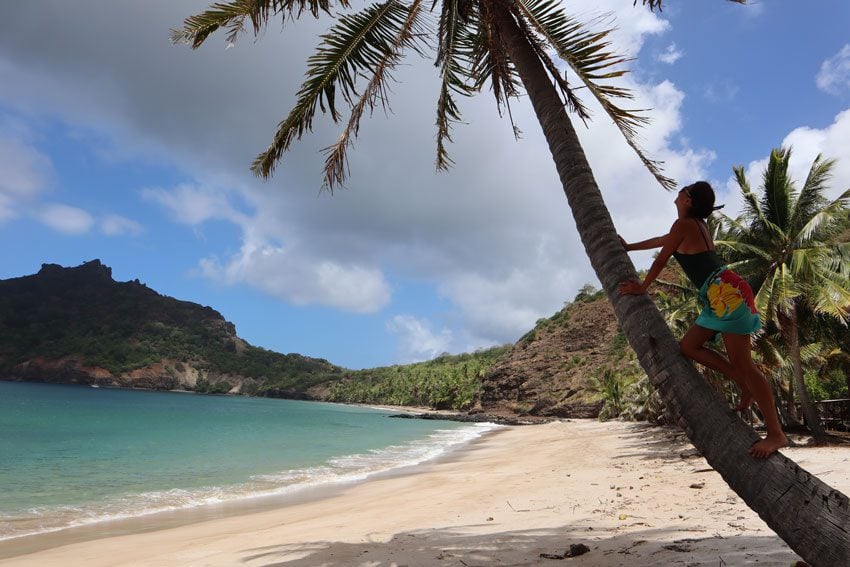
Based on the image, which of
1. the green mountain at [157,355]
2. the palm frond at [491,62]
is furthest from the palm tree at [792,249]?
the green mountain at [157,355]

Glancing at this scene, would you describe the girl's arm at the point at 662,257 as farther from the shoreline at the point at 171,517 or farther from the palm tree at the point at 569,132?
the shoreline at the point at 171,517

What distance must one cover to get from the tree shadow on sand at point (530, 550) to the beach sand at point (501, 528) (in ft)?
0.05

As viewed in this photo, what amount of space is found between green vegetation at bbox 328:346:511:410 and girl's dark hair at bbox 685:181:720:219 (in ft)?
284

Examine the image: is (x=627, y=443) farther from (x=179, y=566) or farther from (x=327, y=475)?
(x=179, y=566)

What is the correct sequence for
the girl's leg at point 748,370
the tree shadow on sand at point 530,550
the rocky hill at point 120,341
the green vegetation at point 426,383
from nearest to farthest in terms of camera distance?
the girl's leg at point 748,370 → the tree shadow on sand at point 530,550 → the green vegetation at point 426,383 → the rocky hill at point 120,341

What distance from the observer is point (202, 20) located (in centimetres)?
609

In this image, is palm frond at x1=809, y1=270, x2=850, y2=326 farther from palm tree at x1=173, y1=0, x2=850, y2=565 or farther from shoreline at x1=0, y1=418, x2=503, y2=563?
shoreline at x1=0, y1=418, x2=503, y2=563

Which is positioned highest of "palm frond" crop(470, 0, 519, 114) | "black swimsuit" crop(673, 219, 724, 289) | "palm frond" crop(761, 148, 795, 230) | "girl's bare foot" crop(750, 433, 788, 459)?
"palm frond" crop(761, 148, 795, 230)

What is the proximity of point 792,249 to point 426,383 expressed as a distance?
330 ft

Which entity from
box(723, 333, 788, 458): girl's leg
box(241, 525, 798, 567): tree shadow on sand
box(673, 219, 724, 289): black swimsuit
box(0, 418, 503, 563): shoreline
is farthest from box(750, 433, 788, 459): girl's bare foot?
box(0, 418, 503, 563): shoreline

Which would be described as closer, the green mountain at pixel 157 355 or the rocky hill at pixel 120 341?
the green mountain at pixel 157 355

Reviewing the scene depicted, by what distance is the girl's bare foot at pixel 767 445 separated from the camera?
2.87 meters

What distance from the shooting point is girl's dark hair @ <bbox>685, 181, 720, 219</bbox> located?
347 cm

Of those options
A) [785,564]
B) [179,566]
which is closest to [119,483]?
[179,566]
